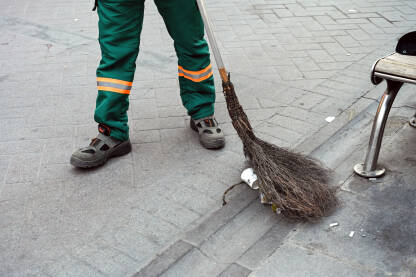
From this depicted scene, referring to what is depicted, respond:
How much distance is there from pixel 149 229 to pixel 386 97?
1.65m

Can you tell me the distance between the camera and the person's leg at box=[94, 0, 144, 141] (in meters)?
3.41

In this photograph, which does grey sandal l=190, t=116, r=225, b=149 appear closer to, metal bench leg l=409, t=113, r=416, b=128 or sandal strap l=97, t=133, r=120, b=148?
sandal strap l=97, t=133, r=120, b=148

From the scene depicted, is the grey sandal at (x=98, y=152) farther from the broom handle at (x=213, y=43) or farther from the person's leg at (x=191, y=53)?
the broom handle at (x=213, y=43)

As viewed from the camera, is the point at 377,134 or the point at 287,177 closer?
the point at 287,177

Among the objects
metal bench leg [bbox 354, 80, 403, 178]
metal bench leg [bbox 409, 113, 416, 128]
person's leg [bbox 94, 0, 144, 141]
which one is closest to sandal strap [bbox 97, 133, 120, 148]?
person's leg [bbox 94, 0, 144, 141]

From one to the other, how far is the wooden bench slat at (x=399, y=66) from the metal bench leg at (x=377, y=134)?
3.3 inches

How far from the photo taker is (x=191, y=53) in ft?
12.4

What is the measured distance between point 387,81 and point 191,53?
1.38 meters

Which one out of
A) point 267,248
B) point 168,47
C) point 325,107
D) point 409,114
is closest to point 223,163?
point 267,248

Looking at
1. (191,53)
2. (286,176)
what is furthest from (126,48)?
(286,176)

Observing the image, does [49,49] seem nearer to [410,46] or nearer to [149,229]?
[149,229]

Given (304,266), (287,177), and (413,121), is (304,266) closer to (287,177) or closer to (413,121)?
(287,177)

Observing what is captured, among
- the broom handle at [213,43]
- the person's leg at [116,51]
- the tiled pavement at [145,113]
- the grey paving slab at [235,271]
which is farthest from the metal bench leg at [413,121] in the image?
the person's leg at [116,51]

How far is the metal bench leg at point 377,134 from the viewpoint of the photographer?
3.20 meters
